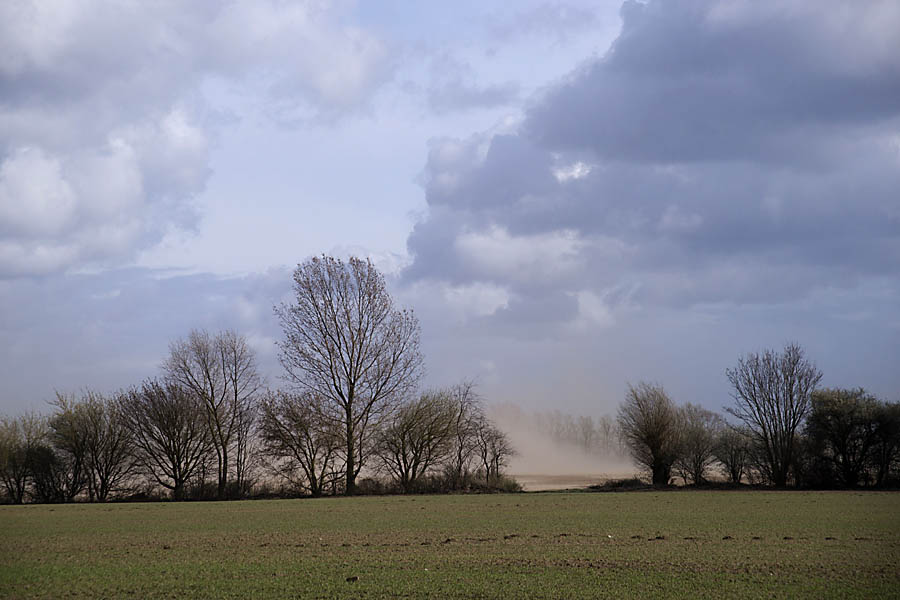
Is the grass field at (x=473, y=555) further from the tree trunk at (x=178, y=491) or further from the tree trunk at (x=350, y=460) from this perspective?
the tree trunk at (x=178, y=491)

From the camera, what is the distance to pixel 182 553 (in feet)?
40.2

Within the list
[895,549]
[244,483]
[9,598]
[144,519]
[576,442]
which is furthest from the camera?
[576,442]

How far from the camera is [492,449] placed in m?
38.5

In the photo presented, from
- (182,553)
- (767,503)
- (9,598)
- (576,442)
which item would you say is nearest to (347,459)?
(767,503)

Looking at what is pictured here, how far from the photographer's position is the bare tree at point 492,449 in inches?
1502

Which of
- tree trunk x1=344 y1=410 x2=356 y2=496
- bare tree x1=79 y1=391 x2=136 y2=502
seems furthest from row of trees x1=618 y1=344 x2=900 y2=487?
bare tree x1=79 y1=391 x2=136 y2=502

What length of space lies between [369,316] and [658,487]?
1646cm

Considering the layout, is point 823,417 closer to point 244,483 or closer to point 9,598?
point 244,483

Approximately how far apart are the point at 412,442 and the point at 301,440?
5630 millimetres

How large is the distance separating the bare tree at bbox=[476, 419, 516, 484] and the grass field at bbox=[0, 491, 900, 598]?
19159mm

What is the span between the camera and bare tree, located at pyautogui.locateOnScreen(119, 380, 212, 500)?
121 ft

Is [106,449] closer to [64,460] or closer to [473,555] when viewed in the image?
[64,460]

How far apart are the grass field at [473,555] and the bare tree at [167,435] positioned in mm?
17930

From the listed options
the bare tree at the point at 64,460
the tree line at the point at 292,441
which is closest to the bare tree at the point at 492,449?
the tree line at the point at 292,441
